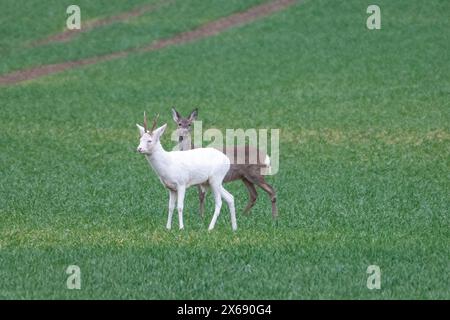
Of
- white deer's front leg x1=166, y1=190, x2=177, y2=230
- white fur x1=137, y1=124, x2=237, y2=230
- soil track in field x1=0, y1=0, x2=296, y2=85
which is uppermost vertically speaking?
soil track in field x1=0, y1=0, x2=296, y2=85

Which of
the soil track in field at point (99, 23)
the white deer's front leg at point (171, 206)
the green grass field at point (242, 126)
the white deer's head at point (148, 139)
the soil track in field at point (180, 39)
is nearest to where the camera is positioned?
the green grass field at point (242, 126)

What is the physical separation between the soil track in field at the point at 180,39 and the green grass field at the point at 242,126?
397 millimetres

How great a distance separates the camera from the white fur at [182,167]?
13.7 metres

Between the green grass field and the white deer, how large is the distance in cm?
50

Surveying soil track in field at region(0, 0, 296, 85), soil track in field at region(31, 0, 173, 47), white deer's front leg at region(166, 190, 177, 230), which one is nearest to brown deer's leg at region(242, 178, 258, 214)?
white deer's front leg at region(166, 190, 177, 230)

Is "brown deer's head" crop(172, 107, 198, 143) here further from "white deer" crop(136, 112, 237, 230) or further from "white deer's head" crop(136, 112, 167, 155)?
"white deer's head" crop(136, 112, 167, 155)

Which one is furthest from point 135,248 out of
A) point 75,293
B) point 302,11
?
point 302,11

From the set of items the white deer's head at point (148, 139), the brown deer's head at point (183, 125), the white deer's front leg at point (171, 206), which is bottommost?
the white deer's front leg at point (171, 206)

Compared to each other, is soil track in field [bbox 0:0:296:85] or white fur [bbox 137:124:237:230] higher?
soil track in field [bbox 0:0:296:85]

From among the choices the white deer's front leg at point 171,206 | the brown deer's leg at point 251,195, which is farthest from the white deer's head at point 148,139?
the brown deer's leg at point 251,195

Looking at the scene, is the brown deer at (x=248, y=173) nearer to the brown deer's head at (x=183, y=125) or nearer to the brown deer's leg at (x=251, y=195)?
the brown deer's leg at (x=251, y=195)

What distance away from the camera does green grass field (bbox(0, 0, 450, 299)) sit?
12.2 metres

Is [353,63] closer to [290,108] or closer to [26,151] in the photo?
[290,108]

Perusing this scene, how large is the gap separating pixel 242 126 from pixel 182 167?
1332 centimetres
